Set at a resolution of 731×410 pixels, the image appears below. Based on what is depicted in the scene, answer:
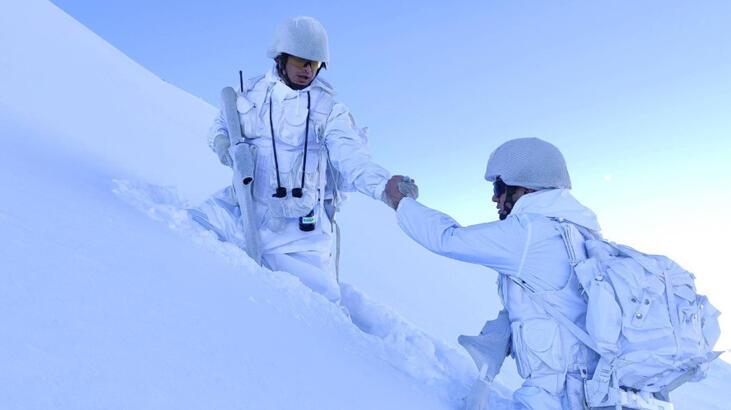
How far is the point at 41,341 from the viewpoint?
167cm

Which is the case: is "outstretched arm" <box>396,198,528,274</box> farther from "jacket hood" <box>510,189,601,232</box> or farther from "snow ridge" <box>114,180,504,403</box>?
"snow ridge" <box>114,180,504,403</box>

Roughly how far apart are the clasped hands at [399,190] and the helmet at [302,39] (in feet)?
3.73

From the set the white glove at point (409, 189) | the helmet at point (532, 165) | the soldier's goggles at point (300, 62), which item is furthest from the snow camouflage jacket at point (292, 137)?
the helmet at point (532, 165)

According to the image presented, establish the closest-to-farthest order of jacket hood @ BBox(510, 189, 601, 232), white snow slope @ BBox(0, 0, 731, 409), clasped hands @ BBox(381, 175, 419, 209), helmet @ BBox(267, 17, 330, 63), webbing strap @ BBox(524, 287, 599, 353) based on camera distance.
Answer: white snow slope @ BBox(0, 0, 731, 409) → webbing strap @ BBox(524, 287, 599, 353) → jacket hood @ BBox(510, 189, 601, 232) → clasped hands @ BBox(381, 175, 419, 209) → helmet @ BBox(267, 17, 330, 63)

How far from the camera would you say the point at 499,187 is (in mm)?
3064

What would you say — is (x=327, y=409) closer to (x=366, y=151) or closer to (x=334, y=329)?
(x=334, y=329)

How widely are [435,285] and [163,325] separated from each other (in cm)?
863

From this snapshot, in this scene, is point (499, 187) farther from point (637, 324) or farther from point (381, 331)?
point (381, 331)

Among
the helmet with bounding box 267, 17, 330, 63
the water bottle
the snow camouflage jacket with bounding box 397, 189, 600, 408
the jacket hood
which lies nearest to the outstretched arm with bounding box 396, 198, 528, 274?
the snow camouflage jacket with bounding box 397, 189, 600, 408

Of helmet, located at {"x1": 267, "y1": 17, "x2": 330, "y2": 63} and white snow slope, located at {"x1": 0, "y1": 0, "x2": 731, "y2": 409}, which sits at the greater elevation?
helmet, located at {"x1": 267, "y1": 17, "x2": 330, "y2": 63}

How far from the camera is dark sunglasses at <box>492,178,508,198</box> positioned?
9.96 feet

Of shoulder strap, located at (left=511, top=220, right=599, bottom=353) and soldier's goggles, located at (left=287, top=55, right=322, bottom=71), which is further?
soldier's goggles, located at (left=287, top=55, right=322, bottom=71)

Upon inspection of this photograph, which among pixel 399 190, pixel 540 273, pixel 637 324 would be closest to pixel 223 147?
pixel 399 190

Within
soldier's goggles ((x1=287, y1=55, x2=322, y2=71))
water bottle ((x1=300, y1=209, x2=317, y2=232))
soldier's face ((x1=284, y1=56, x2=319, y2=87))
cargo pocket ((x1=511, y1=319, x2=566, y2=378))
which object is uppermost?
soldier's goggles ((x1=287, y1=55, x2=322, y2=71))
